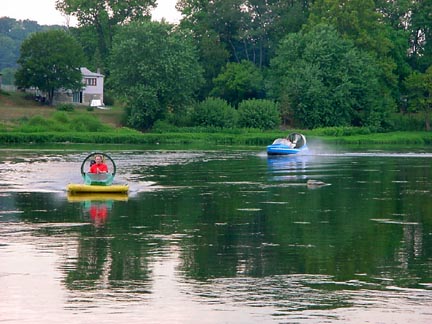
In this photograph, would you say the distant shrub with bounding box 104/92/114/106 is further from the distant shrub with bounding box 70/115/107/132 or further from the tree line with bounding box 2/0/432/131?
the distant shrub with bounding box 70/115/107/132

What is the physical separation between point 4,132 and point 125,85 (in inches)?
779

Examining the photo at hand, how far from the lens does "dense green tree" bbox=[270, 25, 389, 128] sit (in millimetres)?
127812

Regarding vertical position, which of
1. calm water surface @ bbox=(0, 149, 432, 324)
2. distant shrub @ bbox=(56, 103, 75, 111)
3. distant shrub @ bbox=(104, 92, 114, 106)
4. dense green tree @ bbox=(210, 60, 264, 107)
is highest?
dense green tree @ bbox=(210, 60, 264, 107)

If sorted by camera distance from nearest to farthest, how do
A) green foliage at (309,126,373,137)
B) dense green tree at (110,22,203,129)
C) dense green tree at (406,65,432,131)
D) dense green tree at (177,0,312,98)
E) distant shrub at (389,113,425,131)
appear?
1. dense green tree at (110,22,203,129)
2. green foliage at (309,126,373,137)
3. dense green tree at (406,65,432,131)
4. distant shrub at (389,113,425,131)
5. dense green tree at (177,0,312,98)

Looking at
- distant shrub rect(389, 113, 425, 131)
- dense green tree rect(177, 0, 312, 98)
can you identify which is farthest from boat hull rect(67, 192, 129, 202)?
dense green tree rect(177, 0, 312, 98)

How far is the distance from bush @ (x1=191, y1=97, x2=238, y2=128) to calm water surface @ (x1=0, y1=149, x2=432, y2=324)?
6560 cm

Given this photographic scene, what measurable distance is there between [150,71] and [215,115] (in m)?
8.68

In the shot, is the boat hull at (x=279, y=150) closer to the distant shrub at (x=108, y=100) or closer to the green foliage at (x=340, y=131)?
the green foliage at (x=340, y=131)

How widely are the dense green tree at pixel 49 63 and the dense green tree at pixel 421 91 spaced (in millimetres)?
41490

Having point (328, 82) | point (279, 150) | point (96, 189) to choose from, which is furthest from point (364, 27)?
point (96, 189)

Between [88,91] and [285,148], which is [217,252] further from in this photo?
[88,91]

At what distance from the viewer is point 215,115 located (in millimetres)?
124000

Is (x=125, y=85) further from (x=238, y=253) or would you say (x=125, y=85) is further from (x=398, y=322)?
(x=398, y=322)

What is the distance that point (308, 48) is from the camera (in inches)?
5084
